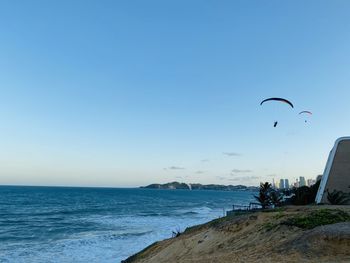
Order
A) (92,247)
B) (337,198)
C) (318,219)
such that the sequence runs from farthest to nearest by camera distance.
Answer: (92,247)
(337,198)
(318,219)

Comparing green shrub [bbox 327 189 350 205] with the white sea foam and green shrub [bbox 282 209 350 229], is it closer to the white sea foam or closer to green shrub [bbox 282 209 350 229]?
green shrub [bbox 282 209 350 229]

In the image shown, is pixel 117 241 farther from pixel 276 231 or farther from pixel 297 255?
pixel 297 255

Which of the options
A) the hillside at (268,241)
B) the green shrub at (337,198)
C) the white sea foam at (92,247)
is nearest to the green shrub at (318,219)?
the hillside at (268,241)

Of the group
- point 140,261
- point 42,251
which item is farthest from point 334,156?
point 42,251

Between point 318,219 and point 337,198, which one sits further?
point 337,198

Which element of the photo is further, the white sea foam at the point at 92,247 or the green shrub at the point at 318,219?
the white sea foam at the point at 92,247

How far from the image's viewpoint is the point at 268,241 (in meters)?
13.7

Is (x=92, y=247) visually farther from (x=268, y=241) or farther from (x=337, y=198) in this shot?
(x=268, y=241)

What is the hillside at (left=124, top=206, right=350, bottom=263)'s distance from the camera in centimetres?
→ 1107

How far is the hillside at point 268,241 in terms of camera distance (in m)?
11.1

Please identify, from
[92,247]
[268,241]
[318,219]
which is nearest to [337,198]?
[318,219]

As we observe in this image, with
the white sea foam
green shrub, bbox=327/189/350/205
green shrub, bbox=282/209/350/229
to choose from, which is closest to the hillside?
green shrub, bbox=282/209/350/229

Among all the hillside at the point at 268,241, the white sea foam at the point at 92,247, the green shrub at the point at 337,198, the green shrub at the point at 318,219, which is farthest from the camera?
the white sea foam at the point at 92,247

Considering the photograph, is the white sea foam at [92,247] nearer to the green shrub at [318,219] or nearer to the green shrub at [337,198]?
the green shrub at [337,198]
